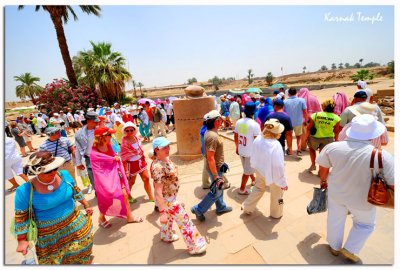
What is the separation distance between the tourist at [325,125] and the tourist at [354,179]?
2.10 m

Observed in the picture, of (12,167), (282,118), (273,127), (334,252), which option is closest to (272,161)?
(273,127)

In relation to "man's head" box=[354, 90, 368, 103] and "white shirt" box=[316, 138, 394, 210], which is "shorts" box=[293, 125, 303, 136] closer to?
"man's head" box=[354, 90, 368, 103]

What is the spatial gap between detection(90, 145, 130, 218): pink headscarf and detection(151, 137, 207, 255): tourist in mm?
967

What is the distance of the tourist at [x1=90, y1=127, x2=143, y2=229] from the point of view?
3244 millimetres

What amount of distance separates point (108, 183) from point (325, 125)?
409 centimetres

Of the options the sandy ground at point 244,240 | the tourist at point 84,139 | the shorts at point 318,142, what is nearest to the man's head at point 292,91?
the shorts at point 318,142

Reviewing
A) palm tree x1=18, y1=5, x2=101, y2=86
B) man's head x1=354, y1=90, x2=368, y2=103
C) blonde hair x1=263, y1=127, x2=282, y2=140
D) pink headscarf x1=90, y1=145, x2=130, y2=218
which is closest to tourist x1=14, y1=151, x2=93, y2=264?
pink headscarf x1=90, y1=145, x2=130, y2=218

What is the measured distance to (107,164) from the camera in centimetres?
331

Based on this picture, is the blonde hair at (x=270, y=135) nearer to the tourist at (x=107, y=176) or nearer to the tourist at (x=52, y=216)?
the tourist at (x=107, y=176)

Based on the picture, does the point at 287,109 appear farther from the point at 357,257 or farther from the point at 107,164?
the point at 107,164

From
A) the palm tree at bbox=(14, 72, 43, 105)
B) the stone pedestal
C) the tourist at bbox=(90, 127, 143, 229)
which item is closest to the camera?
the tourist at bbox=(90, 127, 143, 229)

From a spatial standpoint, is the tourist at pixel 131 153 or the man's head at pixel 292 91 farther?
the man's head at pixel 292 91

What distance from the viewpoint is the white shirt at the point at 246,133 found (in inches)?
144

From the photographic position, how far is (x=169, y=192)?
2699 mm
